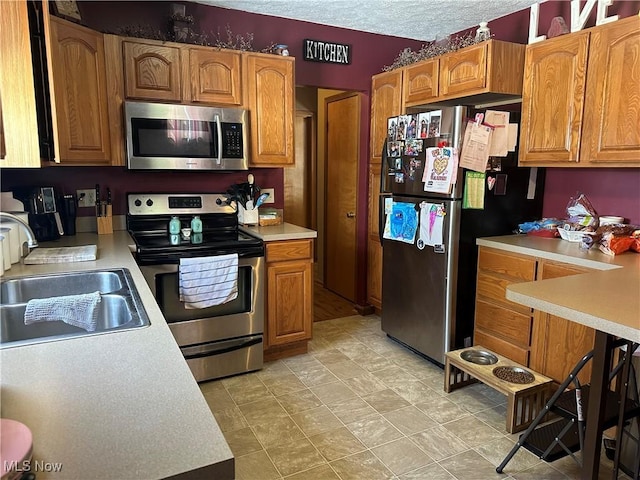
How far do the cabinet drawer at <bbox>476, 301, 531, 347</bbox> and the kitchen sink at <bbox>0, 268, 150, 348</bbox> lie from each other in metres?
2.14

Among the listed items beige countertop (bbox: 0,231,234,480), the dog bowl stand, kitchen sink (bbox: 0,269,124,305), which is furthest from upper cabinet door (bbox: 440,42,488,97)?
beige countertop (bbox: 0,231,234,480)

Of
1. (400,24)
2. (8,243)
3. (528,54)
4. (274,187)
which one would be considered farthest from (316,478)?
(400,24)

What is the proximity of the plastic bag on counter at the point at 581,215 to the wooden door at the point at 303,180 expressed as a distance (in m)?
2.95

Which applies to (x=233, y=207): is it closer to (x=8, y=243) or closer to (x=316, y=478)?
(x=8, y=243)

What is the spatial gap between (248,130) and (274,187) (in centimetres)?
67

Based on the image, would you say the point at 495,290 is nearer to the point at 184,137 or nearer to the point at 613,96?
the point at 613,96

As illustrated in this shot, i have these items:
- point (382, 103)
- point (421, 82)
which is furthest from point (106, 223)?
point (421, 82)

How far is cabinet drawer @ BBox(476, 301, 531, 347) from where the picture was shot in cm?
262

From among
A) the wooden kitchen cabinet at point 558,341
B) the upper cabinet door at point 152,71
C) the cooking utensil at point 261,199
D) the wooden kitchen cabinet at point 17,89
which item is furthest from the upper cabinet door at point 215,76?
the wooden kitchen cabinet at point 558,341

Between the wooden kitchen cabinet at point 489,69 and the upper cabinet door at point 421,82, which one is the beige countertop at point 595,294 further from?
the upper cabinet door at point 421,82

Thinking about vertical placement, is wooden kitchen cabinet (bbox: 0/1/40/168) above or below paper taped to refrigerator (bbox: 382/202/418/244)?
above

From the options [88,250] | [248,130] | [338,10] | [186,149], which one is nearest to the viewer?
[88,250]

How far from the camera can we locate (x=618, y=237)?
2.41 meters

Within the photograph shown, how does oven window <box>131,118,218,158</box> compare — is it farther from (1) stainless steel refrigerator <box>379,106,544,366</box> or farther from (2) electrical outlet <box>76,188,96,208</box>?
(1) stainless steel refrigerator <box>379,106,544,366</box>
